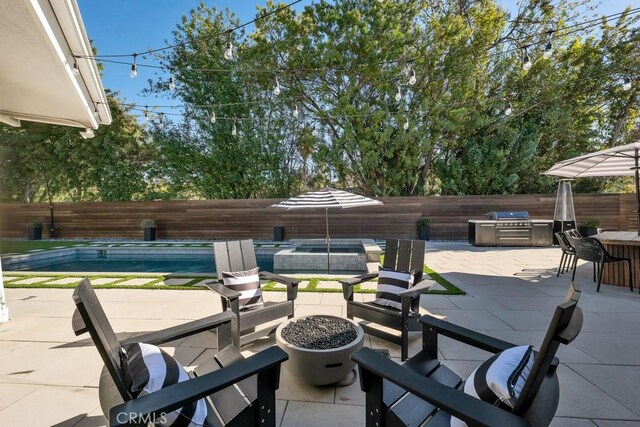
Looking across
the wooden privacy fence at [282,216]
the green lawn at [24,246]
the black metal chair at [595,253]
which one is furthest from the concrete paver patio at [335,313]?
the green lawn at [24,246]

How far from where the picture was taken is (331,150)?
10.5 m

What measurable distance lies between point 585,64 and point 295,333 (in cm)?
1391

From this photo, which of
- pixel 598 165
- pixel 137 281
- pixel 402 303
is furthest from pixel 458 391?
pixel 598 165

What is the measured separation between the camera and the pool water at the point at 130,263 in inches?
277

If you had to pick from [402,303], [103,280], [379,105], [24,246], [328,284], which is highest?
[379,105]

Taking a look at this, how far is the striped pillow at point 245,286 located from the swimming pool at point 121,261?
4.03 meters

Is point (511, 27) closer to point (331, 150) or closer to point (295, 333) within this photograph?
point (331, 150)

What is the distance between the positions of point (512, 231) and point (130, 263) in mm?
11201

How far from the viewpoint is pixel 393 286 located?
2795 millimetres

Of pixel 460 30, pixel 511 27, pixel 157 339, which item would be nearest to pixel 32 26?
pixel 157 339

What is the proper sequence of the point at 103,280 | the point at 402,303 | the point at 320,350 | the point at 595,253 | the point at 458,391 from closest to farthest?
the point at 458,391 → the point at 320,350 → the point at 402,303 → the point at 595,253 → the point at 103,280

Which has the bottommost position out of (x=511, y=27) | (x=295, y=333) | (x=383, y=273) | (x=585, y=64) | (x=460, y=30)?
(x=295, y=333)

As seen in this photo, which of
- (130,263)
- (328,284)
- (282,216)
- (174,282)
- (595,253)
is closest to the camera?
(595,253)

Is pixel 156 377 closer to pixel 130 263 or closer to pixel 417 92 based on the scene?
pixel 130 263
